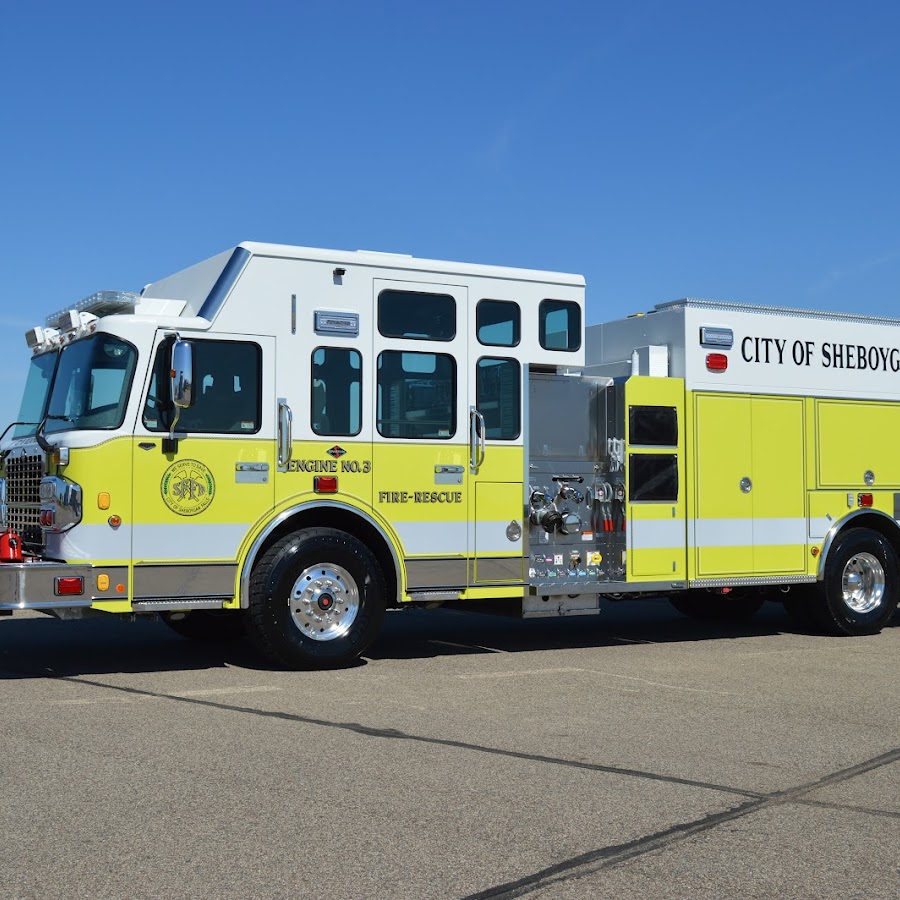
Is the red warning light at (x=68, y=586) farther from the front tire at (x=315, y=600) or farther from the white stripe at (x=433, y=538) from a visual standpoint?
the white stripe at (x=433, y=538)

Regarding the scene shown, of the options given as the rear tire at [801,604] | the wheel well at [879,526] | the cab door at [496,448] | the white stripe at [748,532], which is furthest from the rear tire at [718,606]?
the cab door at [496,448]

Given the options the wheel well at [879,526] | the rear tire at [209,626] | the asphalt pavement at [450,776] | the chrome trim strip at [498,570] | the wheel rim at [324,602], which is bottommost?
the asphalt pavement at [450,776]

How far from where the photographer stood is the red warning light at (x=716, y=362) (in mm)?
11891

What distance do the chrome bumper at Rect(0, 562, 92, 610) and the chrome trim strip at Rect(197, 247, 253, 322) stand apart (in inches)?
86.1

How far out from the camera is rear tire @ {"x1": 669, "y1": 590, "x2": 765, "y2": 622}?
47.3ft

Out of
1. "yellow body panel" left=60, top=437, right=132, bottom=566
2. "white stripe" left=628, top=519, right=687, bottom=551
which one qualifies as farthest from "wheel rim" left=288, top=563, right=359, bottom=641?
"white stripe" left=628, top=519, right=687, bottom=551

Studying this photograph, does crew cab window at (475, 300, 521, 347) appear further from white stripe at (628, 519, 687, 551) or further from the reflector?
the reflector

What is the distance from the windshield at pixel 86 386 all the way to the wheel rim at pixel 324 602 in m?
1.90

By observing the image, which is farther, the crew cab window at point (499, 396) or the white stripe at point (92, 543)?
the crew cab window at point (499, 396)

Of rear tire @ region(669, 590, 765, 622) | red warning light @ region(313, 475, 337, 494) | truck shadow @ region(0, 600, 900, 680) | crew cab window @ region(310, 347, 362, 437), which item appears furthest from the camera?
rear tire @ region(669, 590, 765, 622)

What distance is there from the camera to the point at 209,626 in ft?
38.2

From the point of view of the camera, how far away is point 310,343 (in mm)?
9984

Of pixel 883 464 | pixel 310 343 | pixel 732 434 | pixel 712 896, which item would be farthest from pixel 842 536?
pixel 712 896

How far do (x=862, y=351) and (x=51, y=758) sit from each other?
9324mm
